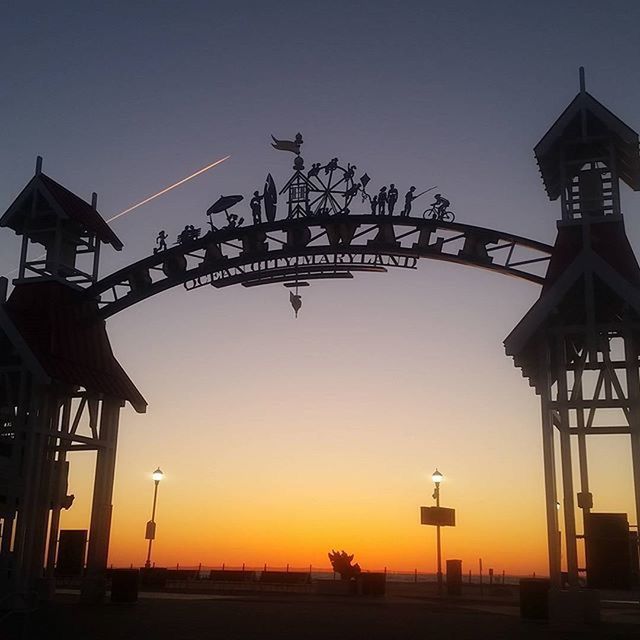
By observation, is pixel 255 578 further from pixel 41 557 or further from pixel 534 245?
Answer: pixel 534 245

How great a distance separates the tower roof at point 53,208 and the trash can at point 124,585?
42.1 ft

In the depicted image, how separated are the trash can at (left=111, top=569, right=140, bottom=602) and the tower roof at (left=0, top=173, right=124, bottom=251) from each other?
1283 cm

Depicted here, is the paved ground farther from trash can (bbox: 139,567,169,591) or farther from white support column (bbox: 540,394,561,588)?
trash can (bbox: 139,567,169,591)

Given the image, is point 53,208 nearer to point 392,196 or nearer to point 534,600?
point 392,196

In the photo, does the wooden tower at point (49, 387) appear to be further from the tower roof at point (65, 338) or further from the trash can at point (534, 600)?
the trash can at point (534, 600)

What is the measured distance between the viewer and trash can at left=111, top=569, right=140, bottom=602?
1048 inches

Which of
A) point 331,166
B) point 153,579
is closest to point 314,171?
point 331,166

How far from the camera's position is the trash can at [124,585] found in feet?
87.3

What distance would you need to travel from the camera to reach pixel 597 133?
1009 inches

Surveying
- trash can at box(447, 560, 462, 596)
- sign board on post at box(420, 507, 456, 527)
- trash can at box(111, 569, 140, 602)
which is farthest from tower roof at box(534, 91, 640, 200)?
trash can at box(447, 560, 462, 596)

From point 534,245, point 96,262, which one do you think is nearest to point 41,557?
point 96,262

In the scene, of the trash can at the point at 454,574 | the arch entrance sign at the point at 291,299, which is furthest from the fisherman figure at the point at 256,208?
the trash can at the point at 454,574

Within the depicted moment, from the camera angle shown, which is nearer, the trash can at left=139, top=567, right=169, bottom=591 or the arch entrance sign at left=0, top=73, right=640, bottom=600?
the arch entrance sign at left=0, top=73, right=640, bottom=600

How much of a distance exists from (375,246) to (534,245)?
5482 mm
